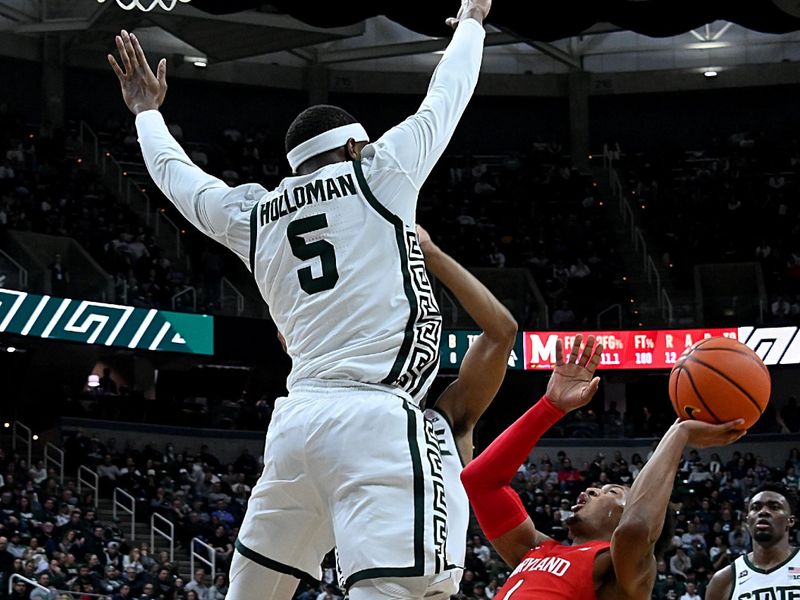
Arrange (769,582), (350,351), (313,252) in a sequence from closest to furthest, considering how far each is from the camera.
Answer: (350,351) → (313,252) → (769,582)

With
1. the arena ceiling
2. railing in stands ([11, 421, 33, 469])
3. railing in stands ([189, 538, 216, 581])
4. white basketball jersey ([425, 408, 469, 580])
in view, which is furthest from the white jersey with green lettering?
railing in stands ([11, 421, 33, 469])

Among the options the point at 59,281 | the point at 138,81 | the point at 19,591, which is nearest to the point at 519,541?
the point at 138,81

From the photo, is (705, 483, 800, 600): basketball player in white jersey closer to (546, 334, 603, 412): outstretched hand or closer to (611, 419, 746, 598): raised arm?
(546, 334, 603, 412): outstretched hand

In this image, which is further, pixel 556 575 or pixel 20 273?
pixel 20 273

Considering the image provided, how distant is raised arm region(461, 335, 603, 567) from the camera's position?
4.73 m

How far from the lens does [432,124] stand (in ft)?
13.0

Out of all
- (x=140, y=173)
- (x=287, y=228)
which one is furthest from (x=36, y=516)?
(x=287, y=228)

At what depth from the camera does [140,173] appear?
97.1 feet

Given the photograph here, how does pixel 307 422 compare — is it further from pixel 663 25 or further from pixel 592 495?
pixel 663 25

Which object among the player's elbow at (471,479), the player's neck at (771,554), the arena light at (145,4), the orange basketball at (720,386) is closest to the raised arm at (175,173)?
the player's elbow at (471,479)

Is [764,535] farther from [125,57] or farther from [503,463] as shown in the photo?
[125,57]

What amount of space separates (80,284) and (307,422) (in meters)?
20.8

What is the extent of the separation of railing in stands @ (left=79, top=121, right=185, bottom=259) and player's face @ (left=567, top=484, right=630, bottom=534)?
78.1 ft

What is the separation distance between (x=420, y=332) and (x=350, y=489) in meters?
0.51
